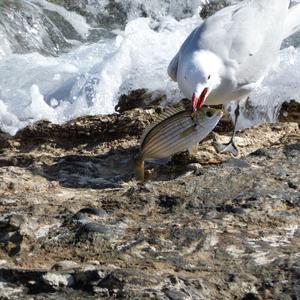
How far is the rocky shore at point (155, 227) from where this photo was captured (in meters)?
2.65

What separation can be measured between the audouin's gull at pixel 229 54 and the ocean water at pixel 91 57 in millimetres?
923

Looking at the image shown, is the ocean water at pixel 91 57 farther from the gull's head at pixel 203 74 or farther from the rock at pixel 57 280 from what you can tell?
the rock at pixel 57 280

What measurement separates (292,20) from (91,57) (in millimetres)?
3206

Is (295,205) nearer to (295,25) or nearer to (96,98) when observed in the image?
(295,25)

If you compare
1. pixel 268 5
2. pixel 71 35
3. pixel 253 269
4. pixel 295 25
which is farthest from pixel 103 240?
pixel 71 35

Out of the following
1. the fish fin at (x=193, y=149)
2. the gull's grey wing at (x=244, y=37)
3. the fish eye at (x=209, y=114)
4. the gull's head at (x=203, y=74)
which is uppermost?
the gull's grey wing at (x=244, y=37)

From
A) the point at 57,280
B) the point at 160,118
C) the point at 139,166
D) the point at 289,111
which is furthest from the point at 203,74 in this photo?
the point at 57,280

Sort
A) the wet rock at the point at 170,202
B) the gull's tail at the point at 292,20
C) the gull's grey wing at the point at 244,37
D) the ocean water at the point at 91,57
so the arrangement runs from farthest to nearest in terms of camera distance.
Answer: the ocean water at the point at 91,57, the gull's tail at the point at 292,20, the gull's grey wing at the point at 244,37, the wet rock at the point at 170,202

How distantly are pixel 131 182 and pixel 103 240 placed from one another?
4.64 ft

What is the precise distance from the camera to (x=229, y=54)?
4.95 metres

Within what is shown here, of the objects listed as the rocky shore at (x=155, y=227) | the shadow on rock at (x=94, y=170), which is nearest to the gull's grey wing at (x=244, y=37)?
the rocky shore at (x=155, y=227)

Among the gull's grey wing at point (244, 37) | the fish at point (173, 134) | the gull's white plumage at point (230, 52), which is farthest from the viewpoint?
the gull's grey wing at point (244, 37)

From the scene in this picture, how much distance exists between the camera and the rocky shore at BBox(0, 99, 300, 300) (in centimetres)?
265

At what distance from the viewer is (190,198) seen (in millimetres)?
3551
